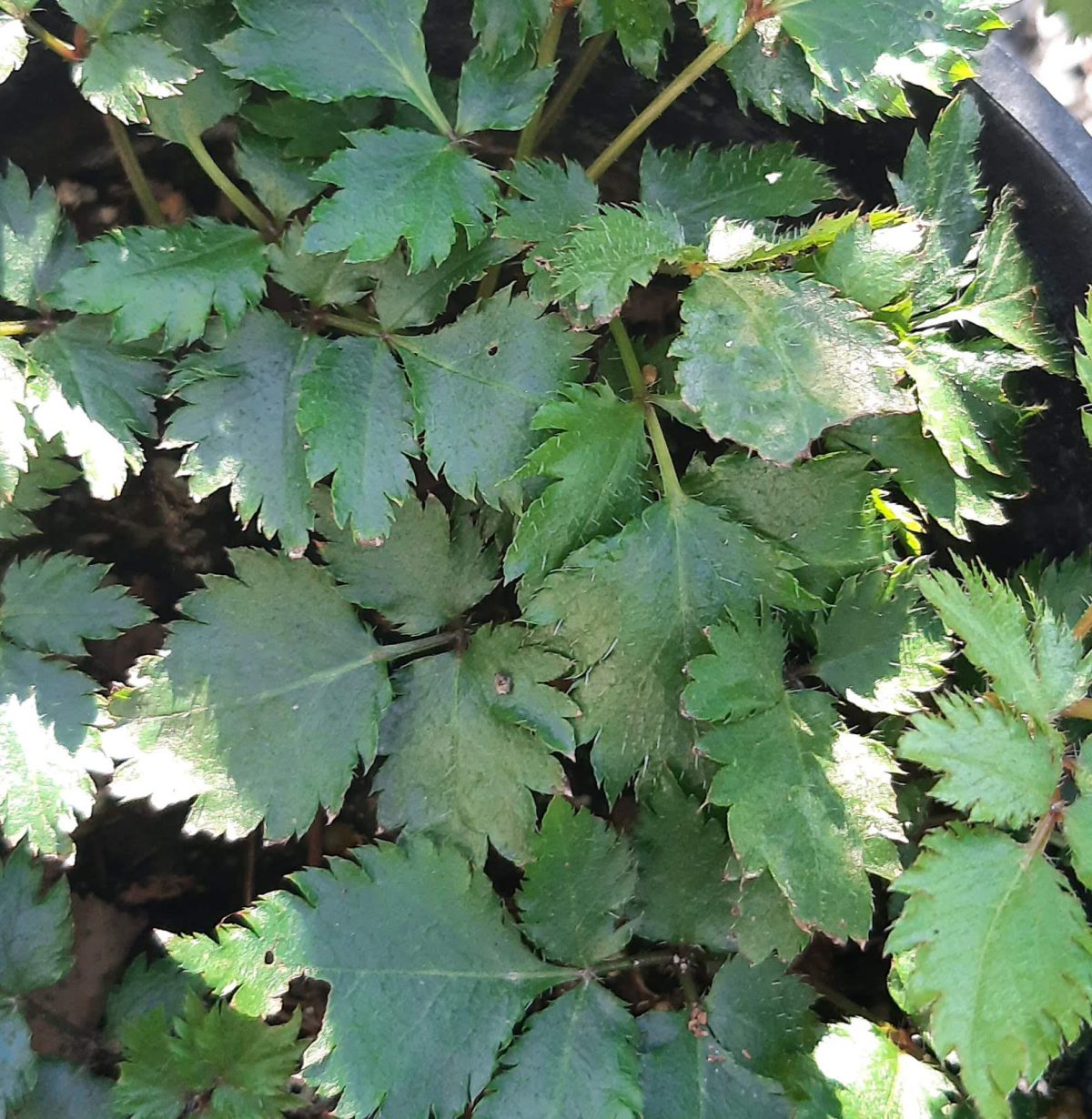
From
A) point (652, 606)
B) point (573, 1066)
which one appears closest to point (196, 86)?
point (652, 606)

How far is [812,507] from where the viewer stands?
0.87 metres

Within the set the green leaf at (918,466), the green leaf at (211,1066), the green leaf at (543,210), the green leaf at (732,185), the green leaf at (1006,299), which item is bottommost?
the green leaf at (211,1066)

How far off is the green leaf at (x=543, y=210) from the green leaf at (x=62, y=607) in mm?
525

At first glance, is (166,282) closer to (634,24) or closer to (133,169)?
(133,169)

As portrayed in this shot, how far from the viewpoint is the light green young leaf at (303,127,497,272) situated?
0.82 m

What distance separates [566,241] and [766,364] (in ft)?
0.70

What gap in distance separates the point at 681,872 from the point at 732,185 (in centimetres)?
70

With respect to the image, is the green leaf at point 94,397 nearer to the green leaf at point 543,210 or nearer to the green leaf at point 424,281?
the green leaf at point 424,281

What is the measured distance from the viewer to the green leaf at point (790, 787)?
0.81m

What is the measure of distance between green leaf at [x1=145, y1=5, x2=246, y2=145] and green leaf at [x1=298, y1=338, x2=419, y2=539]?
257 mm

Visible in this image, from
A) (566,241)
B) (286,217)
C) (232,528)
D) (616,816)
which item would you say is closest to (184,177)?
(286,217)

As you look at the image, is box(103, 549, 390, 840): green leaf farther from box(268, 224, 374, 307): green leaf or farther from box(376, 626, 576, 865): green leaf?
box(268, 224, 374, 307): green leaf

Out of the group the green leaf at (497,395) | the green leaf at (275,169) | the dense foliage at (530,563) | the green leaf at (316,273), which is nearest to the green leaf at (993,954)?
the dense foliage at (530,563)

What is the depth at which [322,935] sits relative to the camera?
915 mm
